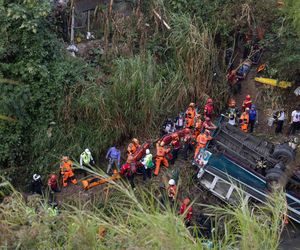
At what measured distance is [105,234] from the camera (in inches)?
235

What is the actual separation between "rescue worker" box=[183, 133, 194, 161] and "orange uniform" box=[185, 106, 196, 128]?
1.72ft

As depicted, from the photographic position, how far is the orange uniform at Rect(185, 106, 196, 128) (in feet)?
43.7

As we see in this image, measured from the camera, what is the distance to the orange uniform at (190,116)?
13.3 meters

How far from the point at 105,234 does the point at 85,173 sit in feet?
23.3

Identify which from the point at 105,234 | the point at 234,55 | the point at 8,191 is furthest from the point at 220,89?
the point at 105,234

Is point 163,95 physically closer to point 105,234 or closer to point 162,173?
point 162,173

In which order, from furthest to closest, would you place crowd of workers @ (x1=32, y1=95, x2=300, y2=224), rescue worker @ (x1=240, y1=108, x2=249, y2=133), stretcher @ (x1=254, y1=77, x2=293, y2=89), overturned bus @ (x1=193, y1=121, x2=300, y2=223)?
stretcher @ (x1=254, y1=77, x2=293, y2=89) < rescue worker @ (x1=240, y1=108, x2=249, y2=133) < crowd of workers @ (x1=32, y1=95, x2=300, y2=224) < overturned bus @ (x1=193, y1=121, x2=300, y2=223)

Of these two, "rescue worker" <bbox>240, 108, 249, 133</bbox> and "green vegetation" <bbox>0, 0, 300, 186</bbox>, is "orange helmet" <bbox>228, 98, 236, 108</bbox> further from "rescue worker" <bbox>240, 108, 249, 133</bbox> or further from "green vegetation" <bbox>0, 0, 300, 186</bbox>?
"rescue worker" <bbox>240, 108, 249, 133</bbox>

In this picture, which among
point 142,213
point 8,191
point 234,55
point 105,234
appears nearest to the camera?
point 142,213

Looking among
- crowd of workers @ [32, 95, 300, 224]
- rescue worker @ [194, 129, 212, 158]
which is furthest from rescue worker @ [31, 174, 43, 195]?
rescue worker @ [194, 129, 212, 158]

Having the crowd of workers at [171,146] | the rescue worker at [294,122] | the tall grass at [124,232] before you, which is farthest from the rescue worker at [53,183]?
the rescue worker at [294,122]

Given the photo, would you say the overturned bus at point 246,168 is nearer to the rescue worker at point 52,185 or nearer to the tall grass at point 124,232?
the rescue worker at point 52,185

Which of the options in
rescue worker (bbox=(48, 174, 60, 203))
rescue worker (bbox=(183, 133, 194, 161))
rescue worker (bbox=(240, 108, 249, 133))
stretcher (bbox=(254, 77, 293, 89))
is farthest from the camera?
stretcher (bbox=(254, 77, 293, 89))

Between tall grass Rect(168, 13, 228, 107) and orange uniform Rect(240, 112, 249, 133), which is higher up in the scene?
tall grass Rect(168, 13, 228, 107)
